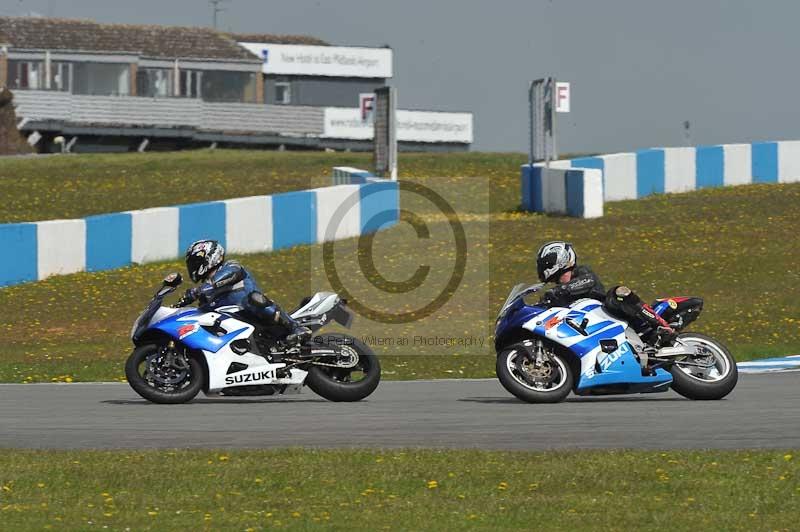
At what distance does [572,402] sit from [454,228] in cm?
1486

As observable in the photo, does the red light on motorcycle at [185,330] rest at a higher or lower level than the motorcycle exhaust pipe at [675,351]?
higher

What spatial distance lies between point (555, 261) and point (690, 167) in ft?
63.0

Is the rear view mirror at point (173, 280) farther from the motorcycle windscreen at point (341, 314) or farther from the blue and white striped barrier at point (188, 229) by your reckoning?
the blue and white striped barrier at point (188, 229)

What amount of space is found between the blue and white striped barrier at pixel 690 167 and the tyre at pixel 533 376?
1698 cm

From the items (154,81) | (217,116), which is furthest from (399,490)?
(154,81)

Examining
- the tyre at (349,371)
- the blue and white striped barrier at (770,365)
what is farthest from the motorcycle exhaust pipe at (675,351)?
the blue and white striped barrier at (770,365)

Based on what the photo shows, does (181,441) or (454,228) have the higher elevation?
(454,228)

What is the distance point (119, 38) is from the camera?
5828 centimetres

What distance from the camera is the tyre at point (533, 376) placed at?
12.3 m

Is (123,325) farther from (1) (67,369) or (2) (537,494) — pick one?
(2) (537,494)

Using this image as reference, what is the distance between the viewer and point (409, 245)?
24891 millimetres

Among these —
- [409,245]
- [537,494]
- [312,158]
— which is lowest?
[537,494]

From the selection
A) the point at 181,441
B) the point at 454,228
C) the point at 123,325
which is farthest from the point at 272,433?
the point at 454,228

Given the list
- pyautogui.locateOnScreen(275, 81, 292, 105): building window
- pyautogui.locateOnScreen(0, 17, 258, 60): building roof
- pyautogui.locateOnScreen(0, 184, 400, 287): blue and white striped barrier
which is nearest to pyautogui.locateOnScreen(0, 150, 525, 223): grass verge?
pyautogui.locateOnScreen(0, 184, 400, 287): blue and white striped barrier
